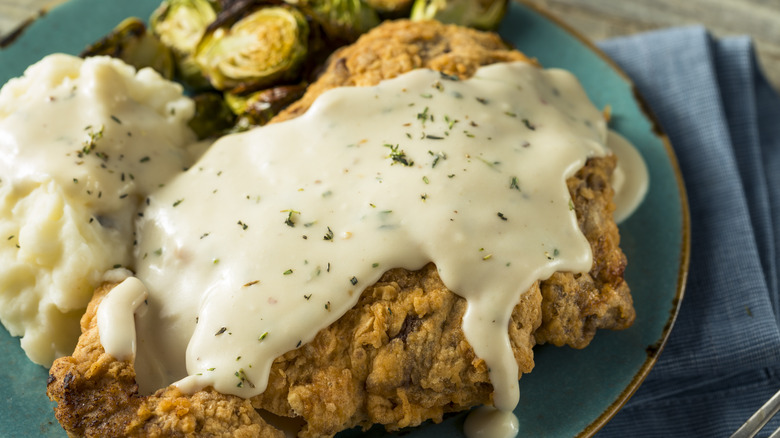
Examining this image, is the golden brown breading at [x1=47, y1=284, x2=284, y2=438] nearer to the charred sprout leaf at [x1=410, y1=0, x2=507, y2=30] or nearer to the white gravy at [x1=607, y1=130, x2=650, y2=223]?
the white gravy at [x1=607, y1=130, x2=650, y2=223]

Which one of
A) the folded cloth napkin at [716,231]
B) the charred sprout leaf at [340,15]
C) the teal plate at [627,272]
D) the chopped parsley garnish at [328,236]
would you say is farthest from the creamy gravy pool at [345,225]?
the folded cloth napkin at [716,231]

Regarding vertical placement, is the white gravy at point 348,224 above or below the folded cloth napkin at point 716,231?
above

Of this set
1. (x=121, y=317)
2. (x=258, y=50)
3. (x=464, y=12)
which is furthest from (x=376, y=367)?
(x=464, y=12)

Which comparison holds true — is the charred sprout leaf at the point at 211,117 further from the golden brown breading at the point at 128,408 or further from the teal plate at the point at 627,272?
the golden brown breading at the point at 128,408

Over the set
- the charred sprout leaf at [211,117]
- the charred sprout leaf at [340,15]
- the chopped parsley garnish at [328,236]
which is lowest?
the charred sprout leaf at [211,117]

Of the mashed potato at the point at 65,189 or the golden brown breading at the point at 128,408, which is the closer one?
the golden brown breading at the point at 128,408

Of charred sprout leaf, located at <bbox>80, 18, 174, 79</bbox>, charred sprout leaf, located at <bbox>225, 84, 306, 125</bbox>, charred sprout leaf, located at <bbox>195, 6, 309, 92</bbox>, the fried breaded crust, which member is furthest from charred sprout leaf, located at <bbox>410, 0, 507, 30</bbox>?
the fried breaded crust
